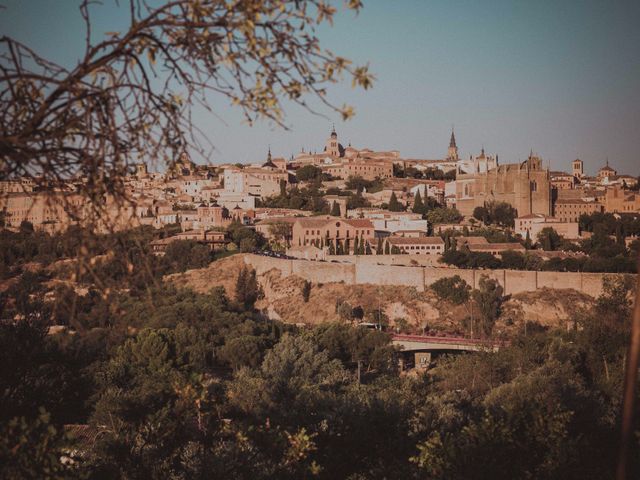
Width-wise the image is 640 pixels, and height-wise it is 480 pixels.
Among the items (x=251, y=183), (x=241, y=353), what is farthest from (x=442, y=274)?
(x=251, y=183)

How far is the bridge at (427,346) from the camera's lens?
30777mm

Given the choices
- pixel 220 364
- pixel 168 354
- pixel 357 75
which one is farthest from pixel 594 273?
pixel 357 75

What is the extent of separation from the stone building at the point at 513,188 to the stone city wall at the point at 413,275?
21610mm

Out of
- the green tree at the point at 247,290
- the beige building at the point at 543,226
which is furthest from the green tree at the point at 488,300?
the beige building at the point at 543,226

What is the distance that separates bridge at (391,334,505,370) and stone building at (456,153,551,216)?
29282mm

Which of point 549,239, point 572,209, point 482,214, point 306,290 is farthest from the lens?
point 572,209

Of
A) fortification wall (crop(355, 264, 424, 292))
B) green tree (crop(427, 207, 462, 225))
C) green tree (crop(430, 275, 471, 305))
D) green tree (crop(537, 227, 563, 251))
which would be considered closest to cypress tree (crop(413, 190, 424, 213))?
green tree (crop(427, 207, 462, 225))

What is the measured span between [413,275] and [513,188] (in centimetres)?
2460

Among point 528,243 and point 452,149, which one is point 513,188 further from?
point 452,149

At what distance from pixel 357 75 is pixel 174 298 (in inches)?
1435

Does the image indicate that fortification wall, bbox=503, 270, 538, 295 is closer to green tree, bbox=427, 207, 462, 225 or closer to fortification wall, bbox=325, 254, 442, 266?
fortification wall, bbox=325, 254, 442, 266

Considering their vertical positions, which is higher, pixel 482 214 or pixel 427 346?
pixel 482 214

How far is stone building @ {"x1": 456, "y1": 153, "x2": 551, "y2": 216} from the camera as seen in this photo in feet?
194

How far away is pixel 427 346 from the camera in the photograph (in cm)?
3103
